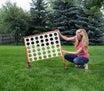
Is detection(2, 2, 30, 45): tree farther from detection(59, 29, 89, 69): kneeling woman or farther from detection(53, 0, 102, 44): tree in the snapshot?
detection(59, 29, 89, 69): kneeling woman

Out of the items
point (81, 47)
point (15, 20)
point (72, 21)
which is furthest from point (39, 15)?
point (81, 47)

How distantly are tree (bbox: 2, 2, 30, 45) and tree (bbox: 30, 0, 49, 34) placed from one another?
930mm

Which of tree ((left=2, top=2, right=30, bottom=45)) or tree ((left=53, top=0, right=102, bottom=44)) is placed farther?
tree ((left=2, top=2, right=30, bottom=45))

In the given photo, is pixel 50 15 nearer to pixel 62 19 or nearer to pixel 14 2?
pixel 62 19

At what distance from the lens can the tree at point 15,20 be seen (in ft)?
48.4

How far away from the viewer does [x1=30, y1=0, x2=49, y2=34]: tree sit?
15469 millimetres

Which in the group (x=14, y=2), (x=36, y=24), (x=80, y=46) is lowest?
(x=80, y=46)

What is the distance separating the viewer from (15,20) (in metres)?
14.9

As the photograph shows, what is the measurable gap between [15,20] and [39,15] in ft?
10.2

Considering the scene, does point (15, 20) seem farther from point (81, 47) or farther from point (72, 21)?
point (81, 47)

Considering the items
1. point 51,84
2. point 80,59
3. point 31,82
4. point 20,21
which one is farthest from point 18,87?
point 20,21

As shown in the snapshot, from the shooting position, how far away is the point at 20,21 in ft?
48.8

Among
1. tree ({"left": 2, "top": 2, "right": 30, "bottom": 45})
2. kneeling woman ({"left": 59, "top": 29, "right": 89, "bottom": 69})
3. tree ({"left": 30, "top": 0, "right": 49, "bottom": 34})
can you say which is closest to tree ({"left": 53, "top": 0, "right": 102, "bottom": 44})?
tree ({"left": 30, "top": 0, "right": 49, "bottom": 34})

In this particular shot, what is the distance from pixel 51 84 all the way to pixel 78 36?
4.58 feet
